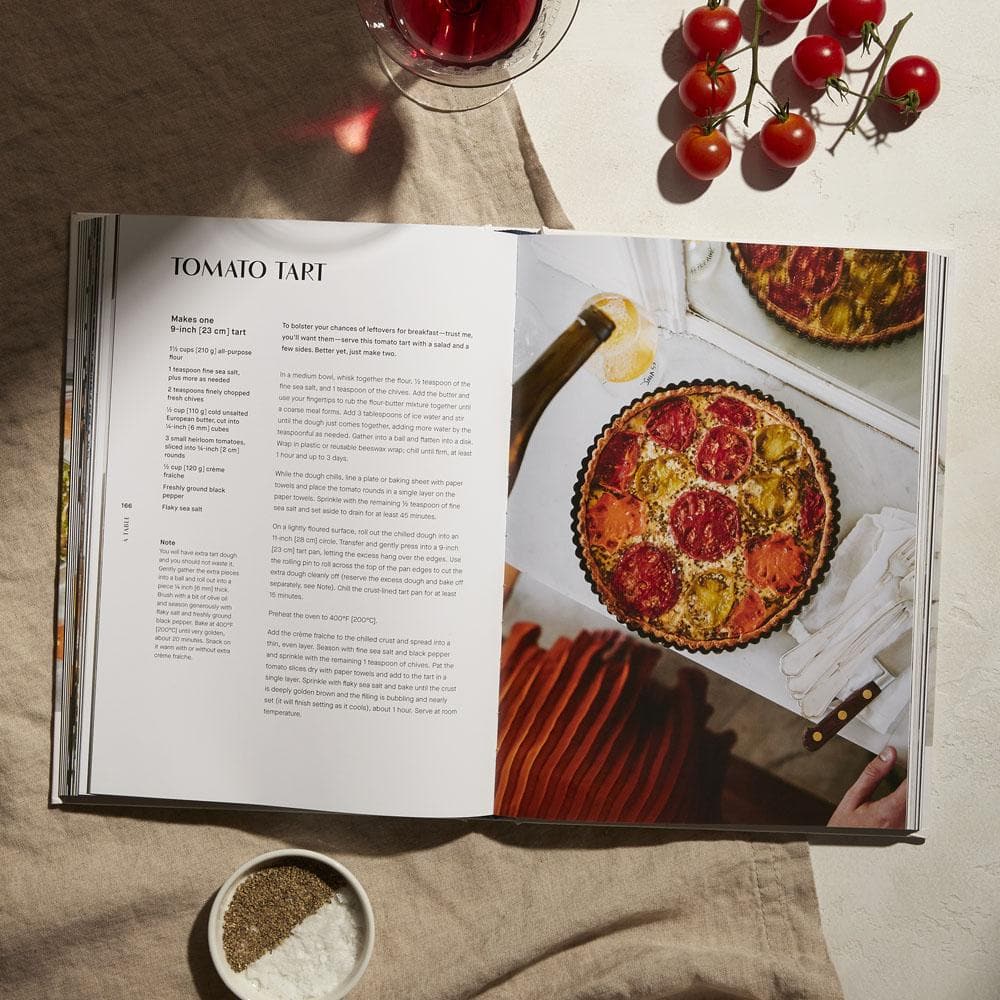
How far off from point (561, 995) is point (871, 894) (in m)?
0.25

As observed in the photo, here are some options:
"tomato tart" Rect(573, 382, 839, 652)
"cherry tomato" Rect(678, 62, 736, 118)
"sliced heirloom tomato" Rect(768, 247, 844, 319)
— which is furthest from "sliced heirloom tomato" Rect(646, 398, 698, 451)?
"cherry tomato" Rect(678, 62, 736, 118)

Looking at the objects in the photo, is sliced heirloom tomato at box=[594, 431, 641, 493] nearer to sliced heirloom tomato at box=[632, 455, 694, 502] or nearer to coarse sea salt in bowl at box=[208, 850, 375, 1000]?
sliced heirloom tomato at box=[632, 455, 694, 502]

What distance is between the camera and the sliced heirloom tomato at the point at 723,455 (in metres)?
0.68

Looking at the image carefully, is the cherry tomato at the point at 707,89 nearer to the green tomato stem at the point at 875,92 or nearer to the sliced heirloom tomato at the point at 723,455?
the green tomato stem at the point at 875,92

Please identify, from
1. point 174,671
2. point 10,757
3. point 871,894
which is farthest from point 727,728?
point 10,757

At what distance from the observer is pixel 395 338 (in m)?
0.67

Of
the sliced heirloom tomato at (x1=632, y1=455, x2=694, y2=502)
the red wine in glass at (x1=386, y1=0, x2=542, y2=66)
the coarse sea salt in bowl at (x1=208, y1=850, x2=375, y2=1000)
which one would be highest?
the red wine in glass at (x1=386, y1=0, x2=542, y2=66)

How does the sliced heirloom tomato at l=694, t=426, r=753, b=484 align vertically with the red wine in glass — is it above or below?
below

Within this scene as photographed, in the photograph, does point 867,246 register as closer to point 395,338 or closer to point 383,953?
point 395,338

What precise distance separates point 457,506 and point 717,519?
0.20m

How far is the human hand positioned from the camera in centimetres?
68

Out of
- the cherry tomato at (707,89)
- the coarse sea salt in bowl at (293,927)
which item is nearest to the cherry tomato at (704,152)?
the cherry tomato at (707,89)

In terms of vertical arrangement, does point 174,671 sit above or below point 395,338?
below

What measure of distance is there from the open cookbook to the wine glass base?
0.33 feet
